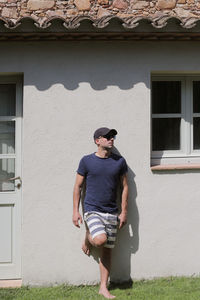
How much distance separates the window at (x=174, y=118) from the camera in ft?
20.5

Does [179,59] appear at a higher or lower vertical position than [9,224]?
higher

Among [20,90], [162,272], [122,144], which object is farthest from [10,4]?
[162,272]

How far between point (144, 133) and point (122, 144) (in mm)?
308

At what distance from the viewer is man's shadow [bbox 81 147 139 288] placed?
5.99 metres

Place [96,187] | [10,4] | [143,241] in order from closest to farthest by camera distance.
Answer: [96,187] → [143,241] → [10,4]

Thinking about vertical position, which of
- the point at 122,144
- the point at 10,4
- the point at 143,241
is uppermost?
the point at 10,4

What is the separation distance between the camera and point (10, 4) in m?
12.1

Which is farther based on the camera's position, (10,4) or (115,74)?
(10,4)

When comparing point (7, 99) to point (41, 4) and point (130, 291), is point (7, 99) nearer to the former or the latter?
point (130, 291)

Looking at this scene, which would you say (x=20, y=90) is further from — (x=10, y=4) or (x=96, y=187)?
(x=10, y=4)

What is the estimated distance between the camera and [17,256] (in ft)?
20.1

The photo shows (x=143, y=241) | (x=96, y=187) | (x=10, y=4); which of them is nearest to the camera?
(x=96, y=187)

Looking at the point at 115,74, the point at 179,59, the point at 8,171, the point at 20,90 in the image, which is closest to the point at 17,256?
the point at 8,171

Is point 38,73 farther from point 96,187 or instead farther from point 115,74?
point 96,187
